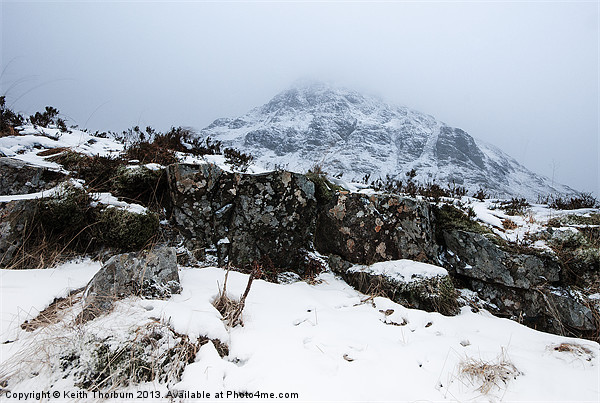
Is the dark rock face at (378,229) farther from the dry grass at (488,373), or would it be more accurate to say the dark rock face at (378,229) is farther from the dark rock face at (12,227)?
the dark rock face at (12,227)

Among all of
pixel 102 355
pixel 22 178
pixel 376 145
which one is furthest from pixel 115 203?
pixel 376 145

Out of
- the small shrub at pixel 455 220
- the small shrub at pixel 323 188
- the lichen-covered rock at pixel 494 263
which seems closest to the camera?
the lichen-covered rock at pixel 494 263

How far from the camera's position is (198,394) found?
58.7 inches

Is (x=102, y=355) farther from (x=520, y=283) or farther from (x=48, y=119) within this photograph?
(x=48, y=119)

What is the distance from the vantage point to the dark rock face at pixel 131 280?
6.67 feet

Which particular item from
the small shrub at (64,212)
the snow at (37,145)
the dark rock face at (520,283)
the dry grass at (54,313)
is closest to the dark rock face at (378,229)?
the dark rock face at (520,283)

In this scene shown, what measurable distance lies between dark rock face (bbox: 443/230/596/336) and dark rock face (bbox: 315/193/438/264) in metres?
0.44

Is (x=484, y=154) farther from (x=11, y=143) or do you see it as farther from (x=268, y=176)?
(x=11, y=143)

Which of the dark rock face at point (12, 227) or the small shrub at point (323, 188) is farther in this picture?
the small shrub at point (323, 188)

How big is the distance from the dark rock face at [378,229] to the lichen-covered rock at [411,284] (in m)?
0.24

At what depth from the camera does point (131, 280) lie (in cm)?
229

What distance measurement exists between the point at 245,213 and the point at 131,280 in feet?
6.24

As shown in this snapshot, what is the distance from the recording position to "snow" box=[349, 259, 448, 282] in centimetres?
336

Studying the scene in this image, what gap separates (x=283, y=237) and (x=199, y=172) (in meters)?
1.68
